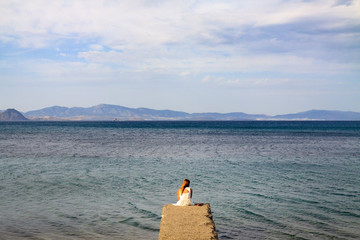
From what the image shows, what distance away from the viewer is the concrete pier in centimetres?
897

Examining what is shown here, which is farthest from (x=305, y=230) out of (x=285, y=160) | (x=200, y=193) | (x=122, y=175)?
(x=285, y=160)

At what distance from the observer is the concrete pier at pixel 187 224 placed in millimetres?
8969

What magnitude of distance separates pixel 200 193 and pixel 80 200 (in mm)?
6043

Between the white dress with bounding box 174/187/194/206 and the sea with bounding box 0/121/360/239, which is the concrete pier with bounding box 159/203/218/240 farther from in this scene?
the sea with bounding box 0/121/360/239

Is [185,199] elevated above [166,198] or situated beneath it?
elevated above

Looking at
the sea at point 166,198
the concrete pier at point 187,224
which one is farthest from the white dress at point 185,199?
the sea at point 166,198

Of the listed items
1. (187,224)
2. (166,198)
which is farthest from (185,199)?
(166,198)

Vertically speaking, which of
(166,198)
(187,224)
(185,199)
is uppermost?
(185,199)

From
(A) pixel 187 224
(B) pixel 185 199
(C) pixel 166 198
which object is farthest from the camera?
(C) pixel 166 198

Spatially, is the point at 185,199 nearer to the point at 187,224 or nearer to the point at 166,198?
the point at 187,224

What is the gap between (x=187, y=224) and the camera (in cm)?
948

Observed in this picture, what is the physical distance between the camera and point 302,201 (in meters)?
17.0

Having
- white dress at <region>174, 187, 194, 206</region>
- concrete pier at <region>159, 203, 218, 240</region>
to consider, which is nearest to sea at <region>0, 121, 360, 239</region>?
white dress at <region>174, 187, 194, 206</region>

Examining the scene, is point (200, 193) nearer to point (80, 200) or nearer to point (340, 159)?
point (80, 200)
